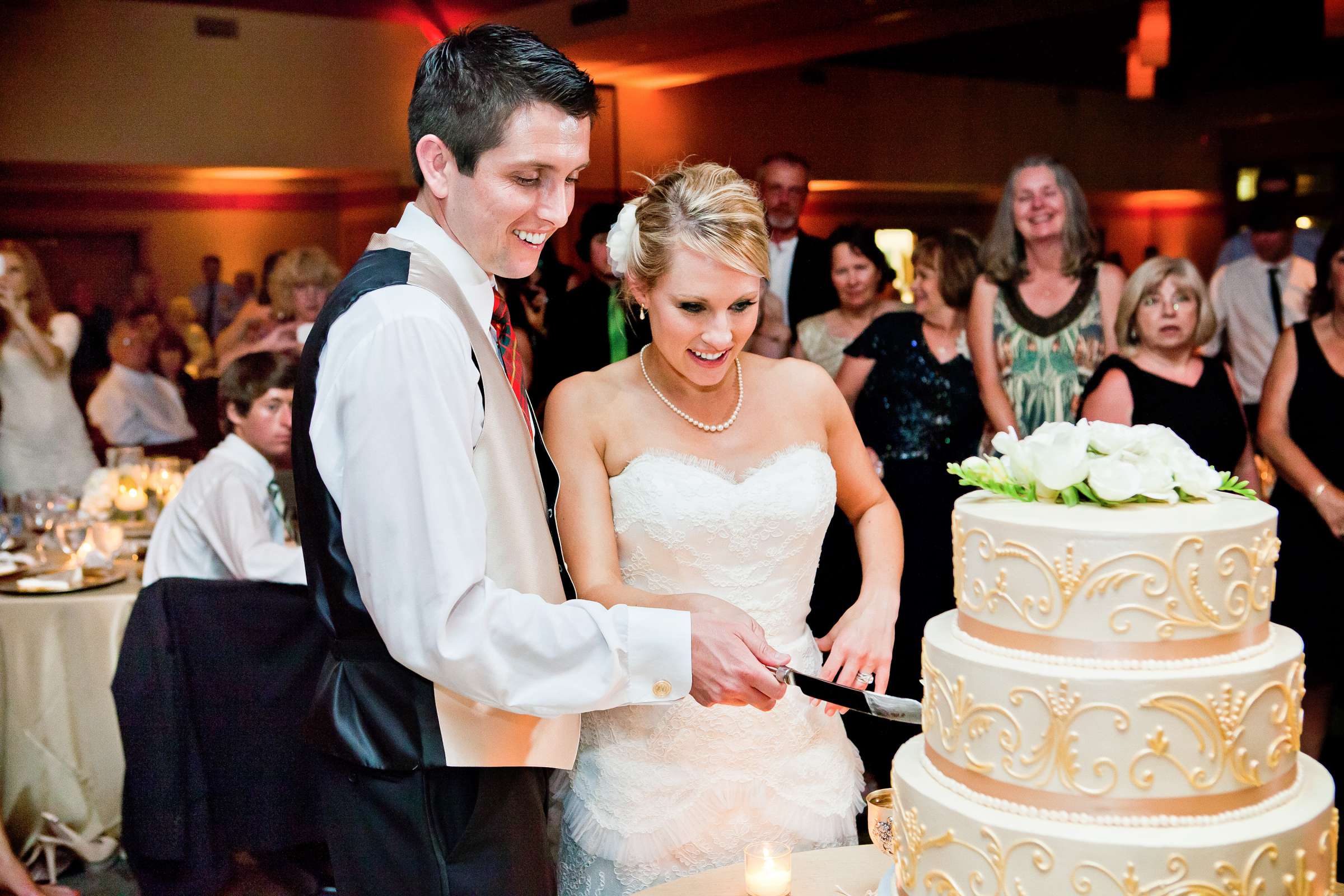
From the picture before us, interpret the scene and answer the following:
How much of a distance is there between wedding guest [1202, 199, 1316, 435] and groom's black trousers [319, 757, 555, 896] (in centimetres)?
472

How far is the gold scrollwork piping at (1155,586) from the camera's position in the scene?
1273mm

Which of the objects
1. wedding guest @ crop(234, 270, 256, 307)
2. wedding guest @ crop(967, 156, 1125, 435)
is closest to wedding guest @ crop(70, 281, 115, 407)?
wedding guest @ crop(234, 270, 256, 307)

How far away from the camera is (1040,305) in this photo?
4137mm

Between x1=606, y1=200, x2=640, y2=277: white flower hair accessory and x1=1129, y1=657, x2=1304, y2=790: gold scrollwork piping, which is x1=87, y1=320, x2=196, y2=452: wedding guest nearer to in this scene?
x1=606, y1=200, x2=640, y2=277: white flower hair accessory

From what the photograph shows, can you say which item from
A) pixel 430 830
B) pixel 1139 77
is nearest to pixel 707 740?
pixel 430 830

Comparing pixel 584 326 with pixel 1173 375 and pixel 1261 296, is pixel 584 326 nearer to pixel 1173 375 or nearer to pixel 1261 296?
pixel 1173 375

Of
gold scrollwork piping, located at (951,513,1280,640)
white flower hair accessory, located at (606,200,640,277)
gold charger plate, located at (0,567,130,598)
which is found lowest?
gold charger plate, located at (0,567,130,598)

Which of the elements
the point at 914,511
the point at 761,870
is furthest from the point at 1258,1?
the point at 761,870

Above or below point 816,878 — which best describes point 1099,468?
above

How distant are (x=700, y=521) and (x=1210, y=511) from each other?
921mm

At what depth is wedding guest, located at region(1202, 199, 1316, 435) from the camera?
5.52 meters

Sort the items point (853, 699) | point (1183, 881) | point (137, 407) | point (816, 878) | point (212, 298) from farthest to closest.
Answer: point (212, 298)
point (137, 407)
point (816, 878)
point (853, 699)
point (1183, 881)

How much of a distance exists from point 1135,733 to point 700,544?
0.97m

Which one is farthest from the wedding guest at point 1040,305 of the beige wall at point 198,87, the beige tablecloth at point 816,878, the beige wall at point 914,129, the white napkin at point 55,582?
the beige wall at point 198,87
